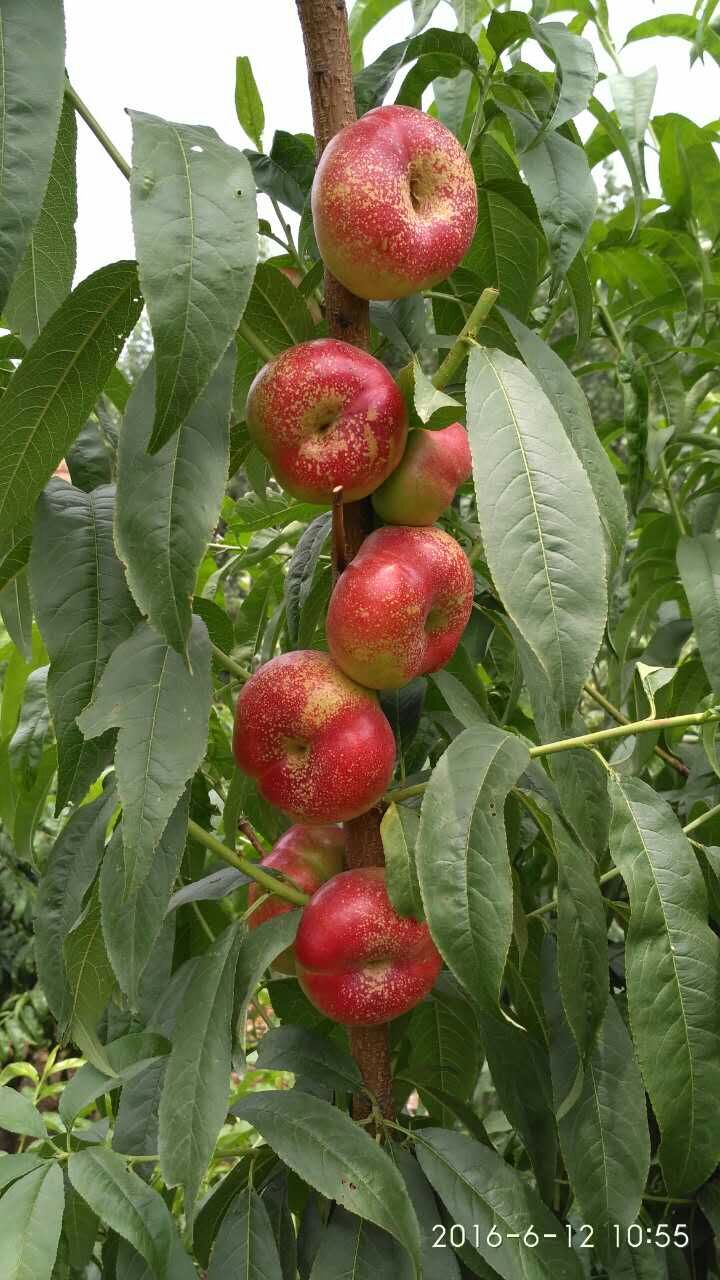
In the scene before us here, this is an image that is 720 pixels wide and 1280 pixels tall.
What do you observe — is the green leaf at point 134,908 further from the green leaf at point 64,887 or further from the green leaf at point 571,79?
the green leaf at point 571,79

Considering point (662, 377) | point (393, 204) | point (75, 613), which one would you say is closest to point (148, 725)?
point (75, 613)

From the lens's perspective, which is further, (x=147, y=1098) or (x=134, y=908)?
(x=147, y=1098)

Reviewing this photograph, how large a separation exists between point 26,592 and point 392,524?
256 millimetres

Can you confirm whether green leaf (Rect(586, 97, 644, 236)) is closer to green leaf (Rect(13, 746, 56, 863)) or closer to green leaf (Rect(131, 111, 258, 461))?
green leaf (Rect(131, 111, 258, 461))

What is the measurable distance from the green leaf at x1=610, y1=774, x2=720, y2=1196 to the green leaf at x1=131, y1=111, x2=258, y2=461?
13.7 inches

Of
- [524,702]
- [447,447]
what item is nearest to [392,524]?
[447,447]

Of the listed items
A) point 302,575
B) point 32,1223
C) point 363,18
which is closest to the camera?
point 32,1223

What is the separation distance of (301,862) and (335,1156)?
18 centimetres

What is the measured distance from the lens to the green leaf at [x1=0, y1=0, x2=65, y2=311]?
1.57 ft

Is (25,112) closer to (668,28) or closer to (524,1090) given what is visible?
(524,1090)

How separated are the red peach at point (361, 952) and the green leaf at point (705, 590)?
29cm

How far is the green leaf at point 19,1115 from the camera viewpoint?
0.66 m

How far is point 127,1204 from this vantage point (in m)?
0.62

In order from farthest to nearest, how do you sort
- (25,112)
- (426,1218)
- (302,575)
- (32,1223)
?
(302,575), (426,1218), (32,1223), (25,112)
